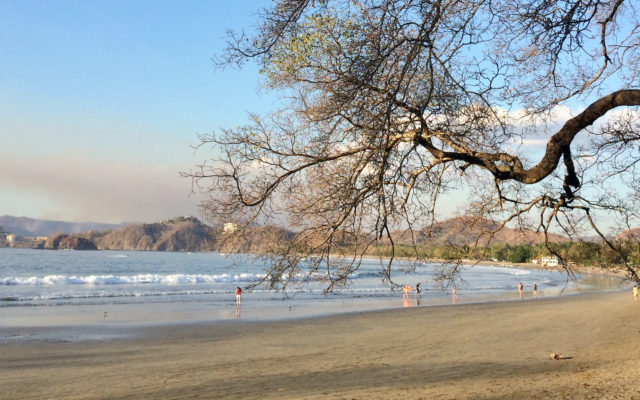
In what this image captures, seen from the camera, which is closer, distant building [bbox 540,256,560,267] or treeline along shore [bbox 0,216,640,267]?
treeline along shore [bbox 0,216,640,267]

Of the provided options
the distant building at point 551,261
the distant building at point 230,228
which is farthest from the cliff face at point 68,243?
the distant building at point 230,228

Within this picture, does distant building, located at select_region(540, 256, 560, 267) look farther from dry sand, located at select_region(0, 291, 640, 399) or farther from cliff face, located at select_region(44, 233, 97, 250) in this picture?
cliff face, located at select_region(44, 233, 97, 250)

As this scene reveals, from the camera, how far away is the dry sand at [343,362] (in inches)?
339

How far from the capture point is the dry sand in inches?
339

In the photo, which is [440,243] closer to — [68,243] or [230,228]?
[230,228]

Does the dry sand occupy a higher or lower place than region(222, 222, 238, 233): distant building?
lower

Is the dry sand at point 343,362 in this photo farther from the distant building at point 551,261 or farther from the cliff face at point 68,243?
the cliff face at point 68,243

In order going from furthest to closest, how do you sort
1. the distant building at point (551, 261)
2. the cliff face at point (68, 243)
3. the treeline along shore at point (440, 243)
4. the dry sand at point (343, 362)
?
the cliff face at point (68, 243) → the dry sand at point (343, 362) → the distant building at point (551, 261) → the treeline along shore at point (440, 243)

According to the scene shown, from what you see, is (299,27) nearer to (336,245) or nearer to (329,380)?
(336,245)

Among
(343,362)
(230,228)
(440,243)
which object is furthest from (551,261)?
(343,362)

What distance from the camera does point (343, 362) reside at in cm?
1170

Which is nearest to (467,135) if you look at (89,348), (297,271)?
(297,271)

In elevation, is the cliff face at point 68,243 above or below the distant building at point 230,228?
above

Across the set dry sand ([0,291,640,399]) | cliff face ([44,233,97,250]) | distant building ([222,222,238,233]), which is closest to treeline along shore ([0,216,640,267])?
distant building ([222,222,238,233])
